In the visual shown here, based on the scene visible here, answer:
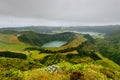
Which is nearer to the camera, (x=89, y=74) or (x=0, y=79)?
(x=0, y=79)

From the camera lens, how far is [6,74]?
2528 centimetres

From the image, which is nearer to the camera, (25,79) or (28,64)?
(25,79)

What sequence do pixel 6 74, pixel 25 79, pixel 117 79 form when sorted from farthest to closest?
pixel 117 79, pixel 6 74, pixel 25 79

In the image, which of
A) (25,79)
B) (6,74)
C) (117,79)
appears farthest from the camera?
(117,79)

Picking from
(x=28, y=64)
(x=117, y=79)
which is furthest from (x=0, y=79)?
(x=28, y=64)

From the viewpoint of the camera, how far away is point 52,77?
80.0 feet

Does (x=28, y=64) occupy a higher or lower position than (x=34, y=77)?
lower

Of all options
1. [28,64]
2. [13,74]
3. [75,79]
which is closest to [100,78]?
[75,79]

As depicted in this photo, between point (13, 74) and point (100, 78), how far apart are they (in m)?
9.48

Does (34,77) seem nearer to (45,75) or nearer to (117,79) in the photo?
(45,75)

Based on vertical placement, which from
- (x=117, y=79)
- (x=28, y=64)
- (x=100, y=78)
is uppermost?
(x=100, y=78)

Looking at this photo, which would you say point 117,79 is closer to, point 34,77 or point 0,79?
point 34,77

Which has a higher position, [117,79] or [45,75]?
[45,75]

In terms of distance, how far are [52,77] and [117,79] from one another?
12.6 metres
